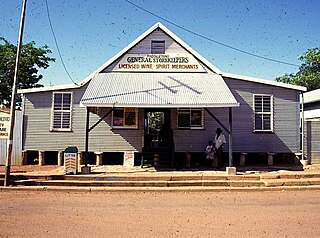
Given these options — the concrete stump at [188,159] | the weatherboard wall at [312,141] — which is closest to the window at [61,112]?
the concrete stump at [188,159]

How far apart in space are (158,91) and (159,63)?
2536mm

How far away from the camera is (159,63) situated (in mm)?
15906

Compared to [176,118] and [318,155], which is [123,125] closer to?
→ [176,118]

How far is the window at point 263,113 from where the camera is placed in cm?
1565

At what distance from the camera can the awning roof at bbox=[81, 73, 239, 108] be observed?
12.7 metres

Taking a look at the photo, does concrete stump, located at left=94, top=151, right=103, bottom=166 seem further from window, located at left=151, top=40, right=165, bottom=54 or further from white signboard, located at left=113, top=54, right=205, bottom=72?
window, located at left=151, top=40, right=165, bottom=54

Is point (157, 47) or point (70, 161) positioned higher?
point (157, 47)

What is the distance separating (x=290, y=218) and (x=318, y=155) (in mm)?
9588

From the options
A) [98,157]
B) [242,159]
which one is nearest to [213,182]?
[242,159]

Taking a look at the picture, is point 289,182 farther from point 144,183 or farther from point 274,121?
point 144,183

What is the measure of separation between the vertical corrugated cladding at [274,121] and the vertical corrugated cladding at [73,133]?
474cm

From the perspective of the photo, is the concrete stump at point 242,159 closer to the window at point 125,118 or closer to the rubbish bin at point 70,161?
the window at point 125,118

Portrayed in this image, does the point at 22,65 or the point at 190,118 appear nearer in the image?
the point at 190,118

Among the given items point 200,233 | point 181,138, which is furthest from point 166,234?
point 181,138
